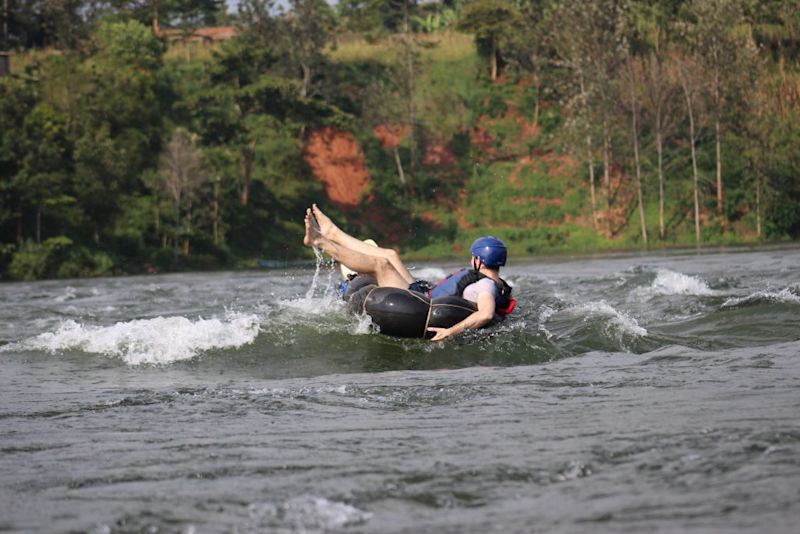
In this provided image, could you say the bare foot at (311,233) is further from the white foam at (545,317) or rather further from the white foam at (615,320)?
the white foam at (615,320)

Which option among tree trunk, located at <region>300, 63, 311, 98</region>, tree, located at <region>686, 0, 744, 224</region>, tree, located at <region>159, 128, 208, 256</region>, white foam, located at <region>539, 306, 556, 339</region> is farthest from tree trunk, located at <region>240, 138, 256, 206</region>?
white foam, located at <region>539, 306, 556, 339</region>

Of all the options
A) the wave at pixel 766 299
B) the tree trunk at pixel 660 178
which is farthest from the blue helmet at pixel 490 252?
the tree trunk at pixel 660 178

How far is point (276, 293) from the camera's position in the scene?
2178 centimetres

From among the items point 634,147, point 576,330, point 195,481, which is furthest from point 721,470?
point 634,147

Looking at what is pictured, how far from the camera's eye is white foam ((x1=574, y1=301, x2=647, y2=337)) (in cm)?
1097

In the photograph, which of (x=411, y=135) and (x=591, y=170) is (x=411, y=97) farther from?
(x=591, y=170)

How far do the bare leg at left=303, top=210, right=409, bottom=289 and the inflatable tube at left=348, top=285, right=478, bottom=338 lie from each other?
0.97ft

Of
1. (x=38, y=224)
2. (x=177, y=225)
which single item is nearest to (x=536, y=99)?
(x=177, y=225)

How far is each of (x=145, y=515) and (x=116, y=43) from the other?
51.8m

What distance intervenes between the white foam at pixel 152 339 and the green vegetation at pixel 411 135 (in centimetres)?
2722

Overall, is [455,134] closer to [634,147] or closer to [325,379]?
[634,147]

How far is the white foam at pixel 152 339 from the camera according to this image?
11.0 m

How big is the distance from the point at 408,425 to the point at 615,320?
5.18 metres

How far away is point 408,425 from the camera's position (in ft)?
22.2
